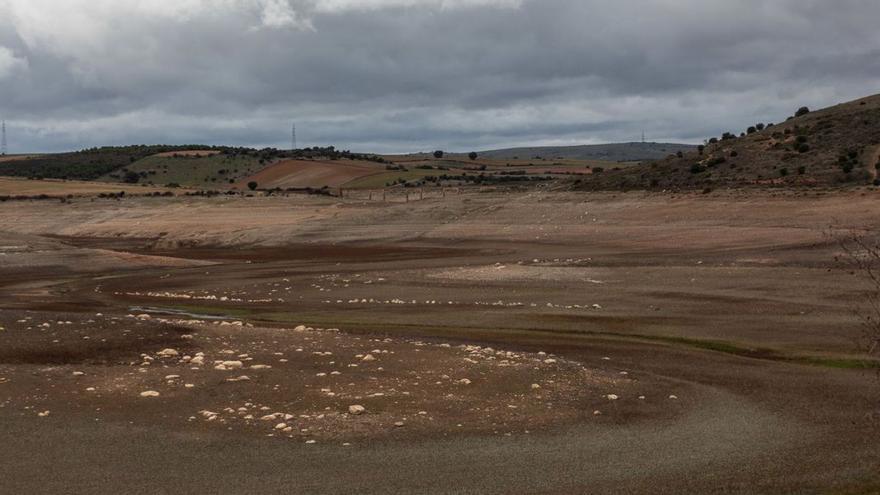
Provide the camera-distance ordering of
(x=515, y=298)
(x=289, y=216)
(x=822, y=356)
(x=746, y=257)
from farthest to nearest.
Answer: (x=289, y=216)
(x=746, y=257)
(x=515, y=298)
(x=822, y=356)

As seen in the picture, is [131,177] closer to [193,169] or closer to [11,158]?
[193,169]

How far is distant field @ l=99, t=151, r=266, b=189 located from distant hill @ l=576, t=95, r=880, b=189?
72532 mm

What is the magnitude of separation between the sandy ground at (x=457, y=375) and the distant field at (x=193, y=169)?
9211 cm

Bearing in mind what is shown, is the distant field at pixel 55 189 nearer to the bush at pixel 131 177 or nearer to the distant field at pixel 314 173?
the distant field at pixel 314 173

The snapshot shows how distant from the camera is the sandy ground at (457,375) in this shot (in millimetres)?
11469

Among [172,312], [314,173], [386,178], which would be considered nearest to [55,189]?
[314,173]

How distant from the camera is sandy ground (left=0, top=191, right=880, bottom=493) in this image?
1147cm

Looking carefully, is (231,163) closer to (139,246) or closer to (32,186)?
(32,186)

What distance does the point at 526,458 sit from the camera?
11.9m

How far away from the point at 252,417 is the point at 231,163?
421 ft

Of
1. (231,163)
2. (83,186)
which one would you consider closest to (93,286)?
(83,186)

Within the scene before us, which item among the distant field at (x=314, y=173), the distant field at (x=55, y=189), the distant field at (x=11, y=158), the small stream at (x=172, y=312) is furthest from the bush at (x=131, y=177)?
the small stream at (x=172, y=312)

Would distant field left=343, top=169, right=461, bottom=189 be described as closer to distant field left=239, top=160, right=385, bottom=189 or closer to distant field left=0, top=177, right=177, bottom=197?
distant field left=239, top=160, right=385, bottom=189

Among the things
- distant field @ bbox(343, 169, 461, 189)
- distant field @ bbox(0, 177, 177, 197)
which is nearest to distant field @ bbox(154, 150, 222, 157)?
distant field @ bbox(0, 177, 177, 197)
